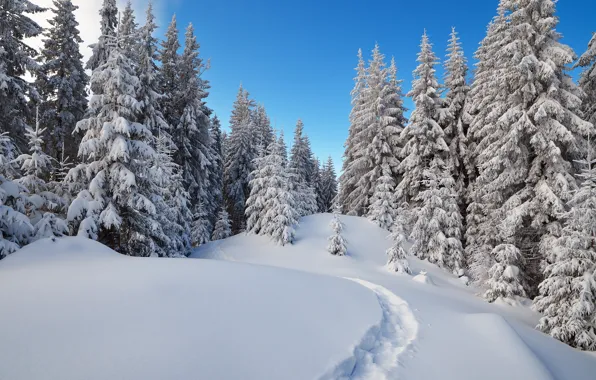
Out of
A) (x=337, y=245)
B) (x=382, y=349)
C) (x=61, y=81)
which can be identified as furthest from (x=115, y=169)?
(x=337, y=245)

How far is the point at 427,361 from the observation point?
5.11 meters

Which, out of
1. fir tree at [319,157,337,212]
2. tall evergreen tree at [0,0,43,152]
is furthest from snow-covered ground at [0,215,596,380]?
fir tree at [319,157,337,212]

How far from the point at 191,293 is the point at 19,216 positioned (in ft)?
22.6

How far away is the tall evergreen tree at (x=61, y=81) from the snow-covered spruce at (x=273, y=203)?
1120 centimetres

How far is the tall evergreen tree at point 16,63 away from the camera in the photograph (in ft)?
44.0

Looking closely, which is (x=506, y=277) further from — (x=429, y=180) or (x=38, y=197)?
(x=38, y=197)

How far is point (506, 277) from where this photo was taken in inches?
494

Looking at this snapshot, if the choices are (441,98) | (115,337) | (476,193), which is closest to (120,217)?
(115,337)

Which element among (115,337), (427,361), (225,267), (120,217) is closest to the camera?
(115,337)

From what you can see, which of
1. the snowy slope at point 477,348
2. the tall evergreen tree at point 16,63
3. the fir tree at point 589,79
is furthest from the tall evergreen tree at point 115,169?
the fir tree at point 589,79

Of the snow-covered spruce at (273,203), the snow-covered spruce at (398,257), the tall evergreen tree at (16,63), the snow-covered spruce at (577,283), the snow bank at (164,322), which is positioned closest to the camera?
the snow bank at (164,322)

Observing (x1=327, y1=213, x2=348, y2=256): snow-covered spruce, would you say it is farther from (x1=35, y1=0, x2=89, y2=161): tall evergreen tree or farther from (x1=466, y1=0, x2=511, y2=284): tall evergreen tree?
(x1=35, y1=0, x2=89, y2=161): tall evergreen tree

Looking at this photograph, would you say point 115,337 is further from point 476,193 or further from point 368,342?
point 476,193

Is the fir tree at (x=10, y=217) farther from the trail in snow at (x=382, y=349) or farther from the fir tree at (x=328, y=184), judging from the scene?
the fir tree at (x=328, y=184)
